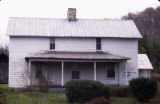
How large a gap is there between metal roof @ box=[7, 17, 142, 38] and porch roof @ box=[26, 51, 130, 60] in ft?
5.75

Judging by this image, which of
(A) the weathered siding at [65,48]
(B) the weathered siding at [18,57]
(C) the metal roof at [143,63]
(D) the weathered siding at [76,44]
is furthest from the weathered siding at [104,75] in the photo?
(B) the weathered siding at [18,57]

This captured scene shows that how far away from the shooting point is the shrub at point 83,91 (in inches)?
778

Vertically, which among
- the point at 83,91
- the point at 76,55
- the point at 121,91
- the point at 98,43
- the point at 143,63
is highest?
the point at 98,43

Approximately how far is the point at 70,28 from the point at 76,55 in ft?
12.3

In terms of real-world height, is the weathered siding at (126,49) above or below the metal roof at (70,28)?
below

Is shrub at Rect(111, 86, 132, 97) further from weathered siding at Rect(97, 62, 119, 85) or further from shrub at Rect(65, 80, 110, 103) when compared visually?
weathered siding at Rect(97, 62, 119, 85)

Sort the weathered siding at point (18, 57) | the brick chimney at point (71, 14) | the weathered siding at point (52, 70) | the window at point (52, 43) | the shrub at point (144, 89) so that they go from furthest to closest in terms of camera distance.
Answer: the brick chimney at point (71, 14) < the window at point (52, 43) < the weathered siding at point (52, 70) < the weathered siding at point (18, 57) < the shrub at point (144, 89)

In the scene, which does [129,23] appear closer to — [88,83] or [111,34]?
[111,34]

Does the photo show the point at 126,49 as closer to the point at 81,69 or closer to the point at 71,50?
the point at 81,69

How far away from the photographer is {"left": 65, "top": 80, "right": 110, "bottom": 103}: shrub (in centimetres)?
1977

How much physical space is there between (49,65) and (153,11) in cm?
6445

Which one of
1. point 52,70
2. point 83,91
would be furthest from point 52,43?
point 83,91

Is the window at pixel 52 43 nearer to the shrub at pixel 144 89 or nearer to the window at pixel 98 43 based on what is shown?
the window at pixel 98 43

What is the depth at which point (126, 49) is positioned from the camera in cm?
3197
